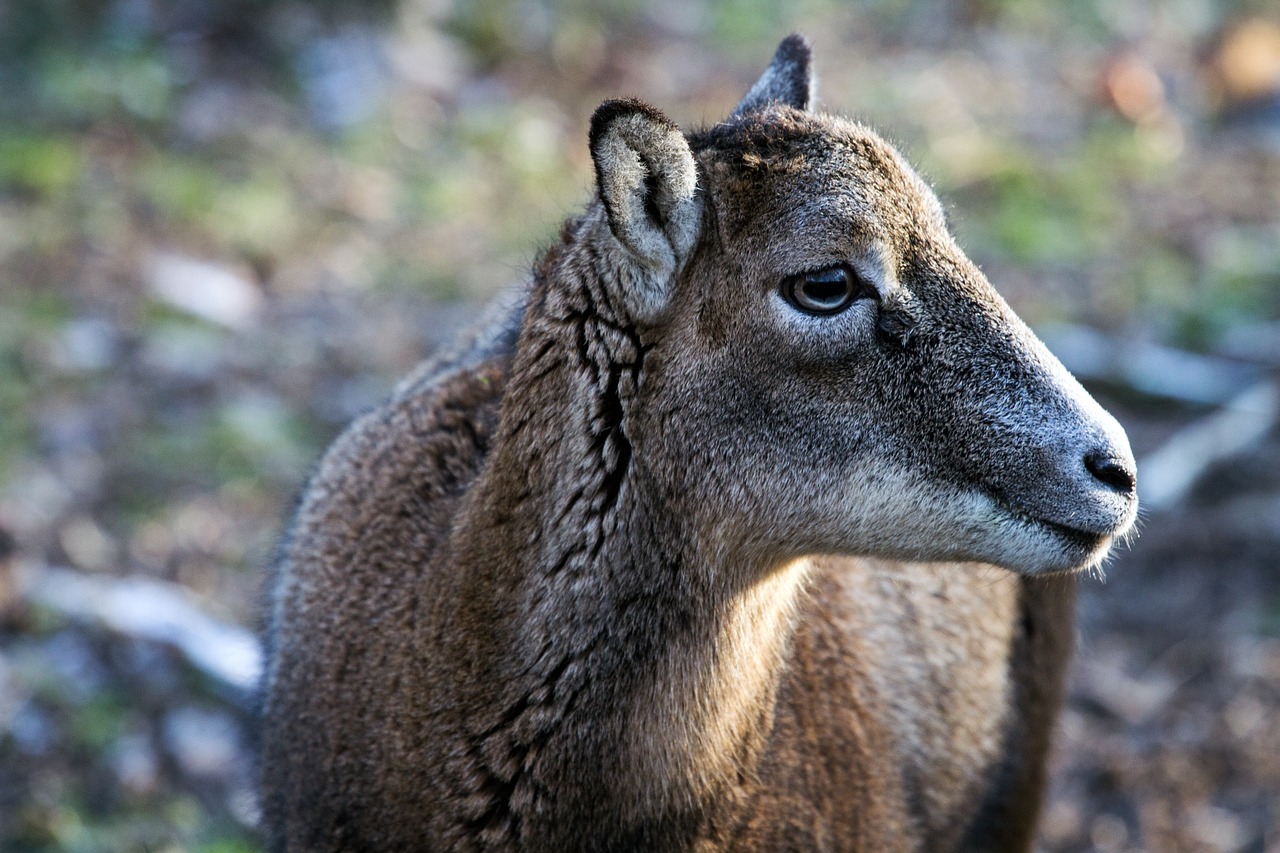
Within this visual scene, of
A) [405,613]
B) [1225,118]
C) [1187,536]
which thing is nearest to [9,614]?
[405,613]

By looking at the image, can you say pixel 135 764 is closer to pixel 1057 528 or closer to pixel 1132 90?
pixel 1057 528

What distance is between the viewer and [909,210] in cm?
347

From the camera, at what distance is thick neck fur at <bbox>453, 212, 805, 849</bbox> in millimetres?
3402

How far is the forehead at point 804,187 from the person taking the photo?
3367 mm

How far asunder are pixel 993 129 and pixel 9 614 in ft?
27.2

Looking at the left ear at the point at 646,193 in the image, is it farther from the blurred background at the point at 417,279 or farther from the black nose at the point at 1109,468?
the black nose at the point at 1109,468

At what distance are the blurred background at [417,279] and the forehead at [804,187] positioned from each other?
1.92 feet

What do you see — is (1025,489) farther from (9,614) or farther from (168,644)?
(9,614)

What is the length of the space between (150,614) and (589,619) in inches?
130

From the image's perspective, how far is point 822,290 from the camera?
3373 millimetres

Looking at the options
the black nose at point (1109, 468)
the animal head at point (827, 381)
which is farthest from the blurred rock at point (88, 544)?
the black nose at point (1109, 468)

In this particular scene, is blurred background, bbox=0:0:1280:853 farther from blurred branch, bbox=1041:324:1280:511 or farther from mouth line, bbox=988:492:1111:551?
mouth line, bbox=988:492:1111:551

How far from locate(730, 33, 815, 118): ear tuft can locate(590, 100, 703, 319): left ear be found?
656mm

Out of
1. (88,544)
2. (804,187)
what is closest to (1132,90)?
(88,544)
